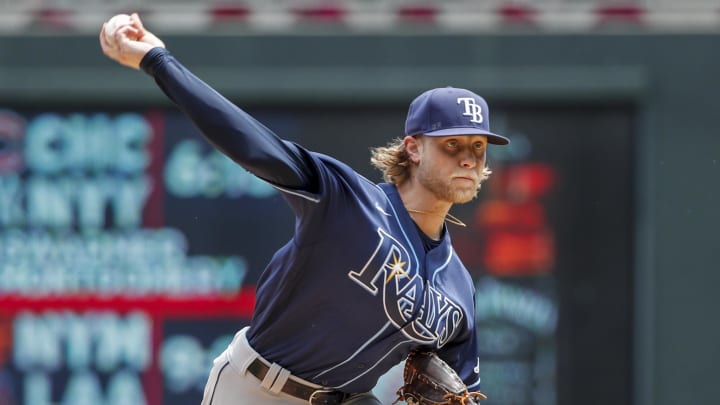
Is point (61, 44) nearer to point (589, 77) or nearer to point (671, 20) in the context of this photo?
point (589, 77)

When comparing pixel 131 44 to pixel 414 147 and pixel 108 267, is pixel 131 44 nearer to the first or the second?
pixel 414 147

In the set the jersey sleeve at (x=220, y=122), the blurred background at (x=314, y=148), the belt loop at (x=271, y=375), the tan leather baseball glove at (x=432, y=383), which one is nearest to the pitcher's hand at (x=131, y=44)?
the jersey sleeve at (x=220, y=122)

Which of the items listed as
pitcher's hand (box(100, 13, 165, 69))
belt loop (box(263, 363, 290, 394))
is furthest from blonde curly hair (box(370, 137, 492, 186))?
pitcher's hand (box(100, 13, 165, 69))

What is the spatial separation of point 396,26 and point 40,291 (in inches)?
88.6

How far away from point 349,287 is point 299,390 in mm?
370

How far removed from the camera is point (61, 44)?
6621 millimetres

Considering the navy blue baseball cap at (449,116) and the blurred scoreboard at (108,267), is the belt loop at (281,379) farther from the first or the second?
the blurred scoreboard at (108,267)

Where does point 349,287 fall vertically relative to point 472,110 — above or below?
below

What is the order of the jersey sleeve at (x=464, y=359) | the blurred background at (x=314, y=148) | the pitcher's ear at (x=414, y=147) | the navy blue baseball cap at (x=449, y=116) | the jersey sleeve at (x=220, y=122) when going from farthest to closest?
the blurred background at (x=314, y=148) → the jersey sleeve at (x=464, y=359) → the pitcher's ear at (x=414, y=147) → the navy blue baseball cap at (x=449, y=116) → the jersey sleeve at (x=220, y=122)

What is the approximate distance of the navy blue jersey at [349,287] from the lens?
337 centimetres

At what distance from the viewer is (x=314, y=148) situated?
666cm

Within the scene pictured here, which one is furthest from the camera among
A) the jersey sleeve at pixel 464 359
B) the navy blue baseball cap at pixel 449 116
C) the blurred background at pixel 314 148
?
the blurred background at pixel 314 148

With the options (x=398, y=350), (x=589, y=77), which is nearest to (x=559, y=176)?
(x=589, y=77)

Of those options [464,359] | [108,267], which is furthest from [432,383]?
[108,267]
